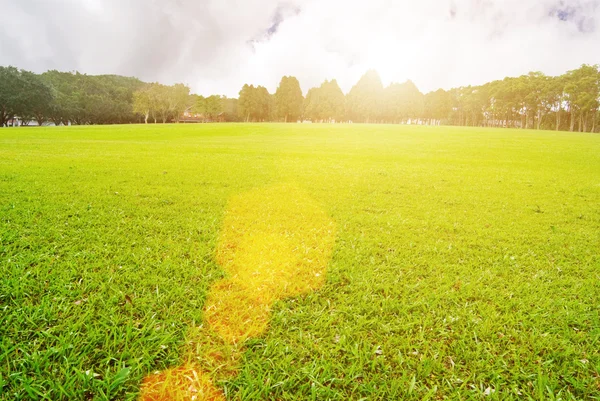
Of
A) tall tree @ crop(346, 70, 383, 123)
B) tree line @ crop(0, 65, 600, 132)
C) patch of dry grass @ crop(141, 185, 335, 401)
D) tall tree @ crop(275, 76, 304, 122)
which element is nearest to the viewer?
patch of dry grass @ crop(141, 185, 335, 401)

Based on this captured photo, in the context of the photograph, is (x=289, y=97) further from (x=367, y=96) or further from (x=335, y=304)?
(x=335, y=304)

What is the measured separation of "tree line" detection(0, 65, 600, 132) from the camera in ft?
245

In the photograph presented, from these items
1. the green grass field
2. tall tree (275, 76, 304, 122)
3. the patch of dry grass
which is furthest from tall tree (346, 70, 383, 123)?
the patch of dry grass

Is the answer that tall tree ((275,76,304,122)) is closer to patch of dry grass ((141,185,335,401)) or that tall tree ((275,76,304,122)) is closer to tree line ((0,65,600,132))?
tree line ((0,65,600,132))

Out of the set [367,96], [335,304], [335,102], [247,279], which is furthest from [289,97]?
[335,304]

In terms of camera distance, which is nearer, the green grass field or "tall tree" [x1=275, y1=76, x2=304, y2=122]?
the green grass field

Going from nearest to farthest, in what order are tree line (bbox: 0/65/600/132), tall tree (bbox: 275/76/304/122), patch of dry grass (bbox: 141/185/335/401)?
patch of dry grass (bbox: 141/185/335/401) < tree line (bbox: 0/65/600/132) < tall tree (bbox: 275/76/304/122)

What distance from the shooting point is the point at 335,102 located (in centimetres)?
9144

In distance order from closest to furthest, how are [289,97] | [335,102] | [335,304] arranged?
[335,304], [335,102], [289,97]

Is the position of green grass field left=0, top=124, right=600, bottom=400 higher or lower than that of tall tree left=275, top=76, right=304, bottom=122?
lower

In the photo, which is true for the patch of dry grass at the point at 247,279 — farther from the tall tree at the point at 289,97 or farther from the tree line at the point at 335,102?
the tall tree at the point at 289,97

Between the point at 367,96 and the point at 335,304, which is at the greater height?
the point at 367,96

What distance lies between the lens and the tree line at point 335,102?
2938 inches

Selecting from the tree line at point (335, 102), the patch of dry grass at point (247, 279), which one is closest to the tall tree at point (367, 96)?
the tree line at point (335, 102)
